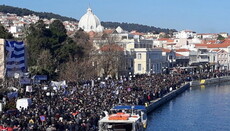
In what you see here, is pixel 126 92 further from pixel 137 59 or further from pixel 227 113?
pixel 137 59

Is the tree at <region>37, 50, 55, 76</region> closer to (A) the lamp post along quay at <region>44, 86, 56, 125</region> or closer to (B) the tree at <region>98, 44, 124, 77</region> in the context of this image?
(B) the tree at <region>98, 44, 124, 77</region>

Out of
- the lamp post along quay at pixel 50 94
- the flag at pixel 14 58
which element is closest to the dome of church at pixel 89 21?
the flag at pixel 14 58

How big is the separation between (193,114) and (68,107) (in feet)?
45.7

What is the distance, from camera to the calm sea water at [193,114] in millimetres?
30422

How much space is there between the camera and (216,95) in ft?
171

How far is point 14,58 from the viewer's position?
3906 centimetres

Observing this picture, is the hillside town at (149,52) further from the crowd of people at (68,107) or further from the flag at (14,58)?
the crowd of people at (68,107)

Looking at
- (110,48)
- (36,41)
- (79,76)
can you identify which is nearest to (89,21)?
(110,48)

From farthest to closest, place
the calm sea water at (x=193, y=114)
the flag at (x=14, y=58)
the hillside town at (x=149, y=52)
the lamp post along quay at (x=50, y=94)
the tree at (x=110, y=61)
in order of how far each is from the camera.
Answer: the hillside town at (x=149, y=52), the tree at (x=110, y=61), the flag at (x=14, y=58), the calm sea water at (x=193, y=114), the lamp post along quay at (x=50, y=94)

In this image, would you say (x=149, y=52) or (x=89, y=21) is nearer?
(x=149, y=52)

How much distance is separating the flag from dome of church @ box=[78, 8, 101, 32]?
208ft

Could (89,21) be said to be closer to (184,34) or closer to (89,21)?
(89,21)

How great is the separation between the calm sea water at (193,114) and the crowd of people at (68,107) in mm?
1555

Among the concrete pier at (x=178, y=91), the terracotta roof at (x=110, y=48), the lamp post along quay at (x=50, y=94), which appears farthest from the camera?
the terracotta roof at (x=110, y=48)
